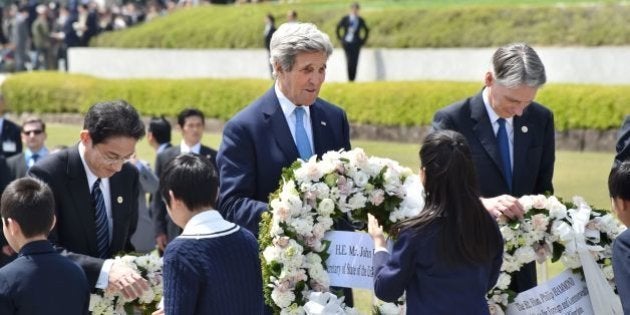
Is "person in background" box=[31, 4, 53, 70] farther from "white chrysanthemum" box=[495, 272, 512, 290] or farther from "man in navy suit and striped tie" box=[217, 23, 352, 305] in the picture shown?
"white chrysanthemum" box=[495, 272, 512, 290]

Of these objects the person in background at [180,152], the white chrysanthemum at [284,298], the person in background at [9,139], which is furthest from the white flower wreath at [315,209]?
the person in background at [9,139]

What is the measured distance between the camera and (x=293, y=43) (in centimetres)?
519

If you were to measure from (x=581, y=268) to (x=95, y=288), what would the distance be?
2.16 meters

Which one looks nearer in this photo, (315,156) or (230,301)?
(230,301)

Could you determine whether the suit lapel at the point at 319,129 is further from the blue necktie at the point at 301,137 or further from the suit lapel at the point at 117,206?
the suit lapel at the point at 117,206

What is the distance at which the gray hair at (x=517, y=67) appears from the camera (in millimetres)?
5367

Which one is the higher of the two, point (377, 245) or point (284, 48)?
point (284, 48)

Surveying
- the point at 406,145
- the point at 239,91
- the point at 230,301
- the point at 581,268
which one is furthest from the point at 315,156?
the point at 239,91

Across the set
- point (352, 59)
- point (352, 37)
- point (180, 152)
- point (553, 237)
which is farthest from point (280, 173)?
point (352, 59)

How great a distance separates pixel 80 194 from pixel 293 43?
120 centimetres

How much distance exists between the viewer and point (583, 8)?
74.8 ft

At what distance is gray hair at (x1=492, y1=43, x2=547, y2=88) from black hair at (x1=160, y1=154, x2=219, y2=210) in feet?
5.18

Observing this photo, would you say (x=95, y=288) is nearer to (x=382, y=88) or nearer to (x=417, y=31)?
(x=382, y=88)

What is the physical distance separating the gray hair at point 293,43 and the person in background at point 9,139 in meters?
6.48
